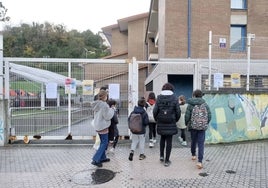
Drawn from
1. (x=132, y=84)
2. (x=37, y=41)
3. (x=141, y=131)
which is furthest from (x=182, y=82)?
(x=37, y=41)

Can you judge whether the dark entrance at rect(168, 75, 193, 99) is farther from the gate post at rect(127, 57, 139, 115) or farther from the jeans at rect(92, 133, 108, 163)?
the jeans at rect(92, 133, 108, 163)

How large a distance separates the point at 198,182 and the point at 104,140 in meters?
2.28

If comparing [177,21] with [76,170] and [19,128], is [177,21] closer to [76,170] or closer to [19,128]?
[19,128]

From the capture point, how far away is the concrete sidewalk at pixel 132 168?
5.92 meters

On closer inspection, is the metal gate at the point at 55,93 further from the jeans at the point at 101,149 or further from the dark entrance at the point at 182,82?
the dark entrance at the point at 182,82

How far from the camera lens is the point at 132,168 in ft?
22.6

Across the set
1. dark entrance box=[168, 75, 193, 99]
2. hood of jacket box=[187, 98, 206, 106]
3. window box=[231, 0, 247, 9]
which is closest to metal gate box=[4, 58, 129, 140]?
hood of jacket box=[187, 98, 206, 106]

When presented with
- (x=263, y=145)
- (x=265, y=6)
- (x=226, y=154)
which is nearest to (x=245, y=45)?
(x=263, y=145)

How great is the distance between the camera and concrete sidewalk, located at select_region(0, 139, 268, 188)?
5922 millimetres

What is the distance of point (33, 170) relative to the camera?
6750 millimetres

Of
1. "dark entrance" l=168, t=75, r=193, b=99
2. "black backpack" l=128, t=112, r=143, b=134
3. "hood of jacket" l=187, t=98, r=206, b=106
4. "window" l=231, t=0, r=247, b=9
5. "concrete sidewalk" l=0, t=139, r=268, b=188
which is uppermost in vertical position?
"window" l=231, t=0, r=247, b=9

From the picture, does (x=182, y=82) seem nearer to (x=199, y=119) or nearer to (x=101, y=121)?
(x=199, y=119)

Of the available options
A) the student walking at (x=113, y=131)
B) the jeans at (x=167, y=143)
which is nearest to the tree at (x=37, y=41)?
the student walking at (x=113, y=131)

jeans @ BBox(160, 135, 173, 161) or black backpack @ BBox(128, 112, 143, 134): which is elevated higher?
black backpack @ BBox(128, 112, 143, 134)
